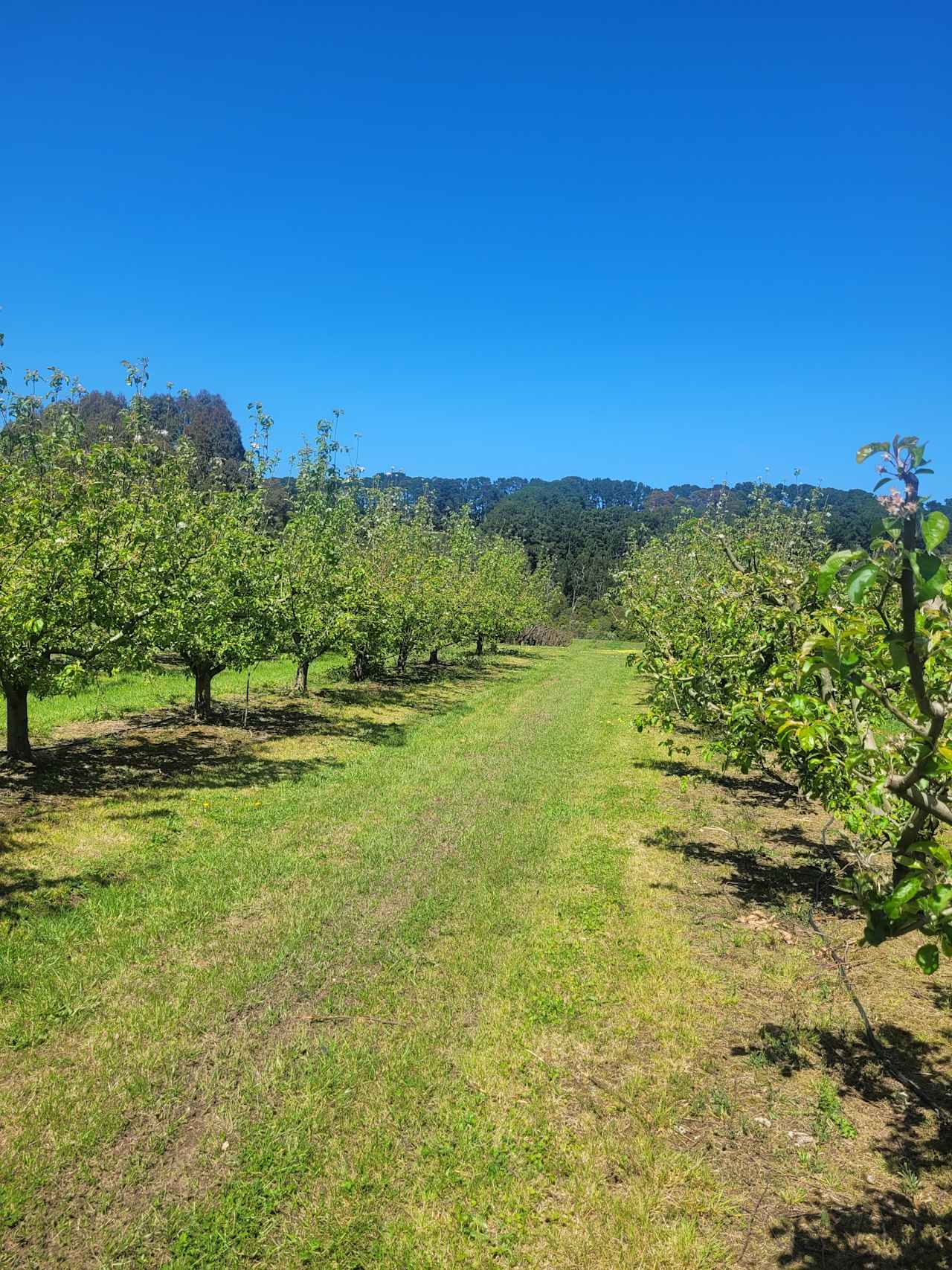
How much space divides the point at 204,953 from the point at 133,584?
264 inches

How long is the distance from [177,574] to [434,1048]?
10.7 metres

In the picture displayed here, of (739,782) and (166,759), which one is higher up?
(166,759)

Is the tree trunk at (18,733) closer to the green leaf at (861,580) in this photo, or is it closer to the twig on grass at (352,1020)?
the twig on grass at (352,1020)

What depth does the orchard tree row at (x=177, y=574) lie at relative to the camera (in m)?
10.8

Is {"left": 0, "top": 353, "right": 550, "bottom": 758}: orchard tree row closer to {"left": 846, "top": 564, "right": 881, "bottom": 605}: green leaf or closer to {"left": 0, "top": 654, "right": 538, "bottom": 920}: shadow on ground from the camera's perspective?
{"left": 0, "top": 654, "right": 538, "bottom": 920}: shadow on ground

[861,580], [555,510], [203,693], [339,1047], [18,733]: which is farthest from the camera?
[555,510]

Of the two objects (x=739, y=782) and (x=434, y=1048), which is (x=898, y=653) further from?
(x=739, y=782)

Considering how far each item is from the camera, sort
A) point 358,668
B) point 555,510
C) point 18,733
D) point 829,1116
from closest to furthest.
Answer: point 829,1116 < point 18,733 < point 358,668 < point 555,510

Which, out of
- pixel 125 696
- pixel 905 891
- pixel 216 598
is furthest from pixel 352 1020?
pixel 125 696

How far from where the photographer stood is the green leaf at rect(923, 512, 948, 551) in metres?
2.14

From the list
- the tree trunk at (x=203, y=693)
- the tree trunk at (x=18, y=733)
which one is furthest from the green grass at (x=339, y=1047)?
the tree trunk at (x=203, y=693)

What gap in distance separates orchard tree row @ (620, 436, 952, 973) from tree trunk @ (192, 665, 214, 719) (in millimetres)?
10009

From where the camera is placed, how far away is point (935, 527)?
2162 millimetres

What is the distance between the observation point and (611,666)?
140 feet
